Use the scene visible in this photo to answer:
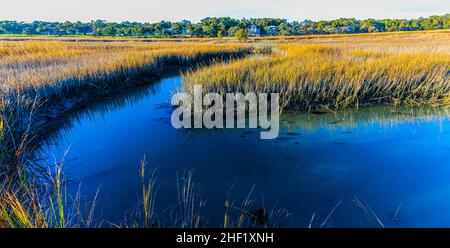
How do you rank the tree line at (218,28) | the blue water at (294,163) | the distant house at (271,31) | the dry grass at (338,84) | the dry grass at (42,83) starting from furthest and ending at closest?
the distant house at (271,31)
the tree line at (218,28)
the dry grass at (338,84)
the dry grass at (42,83)
the blue water at (294,163)

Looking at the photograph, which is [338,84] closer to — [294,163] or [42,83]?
[294,163]

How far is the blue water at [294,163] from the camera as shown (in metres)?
2.83

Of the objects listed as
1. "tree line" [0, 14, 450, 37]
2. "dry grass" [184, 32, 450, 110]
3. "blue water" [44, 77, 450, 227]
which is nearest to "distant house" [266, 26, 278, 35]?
"tree line" [0, 14, 450, 37]

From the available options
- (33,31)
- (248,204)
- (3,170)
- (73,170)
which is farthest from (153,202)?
(33,31)

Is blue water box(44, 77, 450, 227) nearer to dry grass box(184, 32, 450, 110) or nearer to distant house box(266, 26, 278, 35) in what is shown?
dry grass box(184, 32, 450, 110)

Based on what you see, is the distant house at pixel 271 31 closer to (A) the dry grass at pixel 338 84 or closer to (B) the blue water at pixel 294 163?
(A) the dry grass at pixel 338 84

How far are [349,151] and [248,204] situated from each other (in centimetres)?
216

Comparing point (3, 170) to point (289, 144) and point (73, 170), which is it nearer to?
point (73, 170)

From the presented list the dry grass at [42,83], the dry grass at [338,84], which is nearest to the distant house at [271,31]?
the dry grass at [42,83]

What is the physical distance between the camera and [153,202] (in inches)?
110

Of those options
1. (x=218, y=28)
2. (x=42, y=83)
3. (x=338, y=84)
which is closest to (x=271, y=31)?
(x=218, y=28)

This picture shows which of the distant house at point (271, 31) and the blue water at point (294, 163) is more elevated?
the distant house at point (271, 31)

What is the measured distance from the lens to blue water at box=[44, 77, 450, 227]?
2.83 m

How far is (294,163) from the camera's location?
12.4 ft
